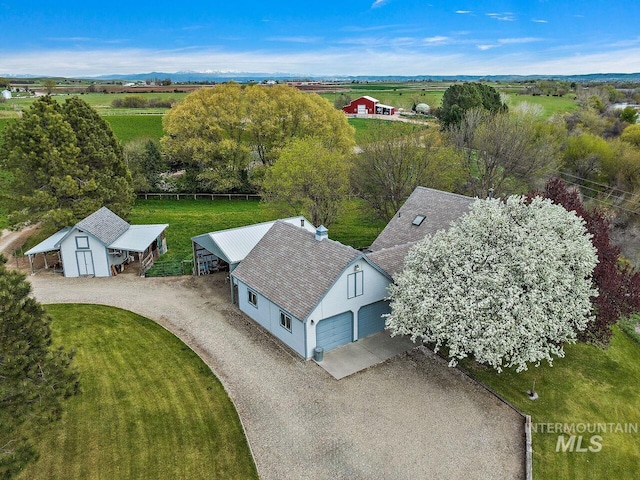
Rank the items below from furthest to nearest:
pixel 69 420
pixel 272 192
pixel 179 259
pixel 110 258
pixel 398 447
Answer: pixel 272 192
pixel 179 259
pixel 110 258
pixel 69 420
pixel 398 447

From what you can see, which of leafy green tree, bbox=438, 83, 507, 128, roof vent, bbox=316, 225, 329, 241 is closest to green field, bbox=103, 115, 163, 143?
leafy green tree, bbox=438, 83, 507, 128

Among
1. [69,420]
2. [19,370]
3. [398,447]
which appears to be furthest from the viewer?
[69,420]

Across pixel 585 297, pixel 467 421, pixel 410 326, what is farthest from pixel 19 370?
pixel 585 297

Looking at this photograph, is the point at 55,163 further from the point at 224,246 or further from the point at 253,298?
the point at 253,298

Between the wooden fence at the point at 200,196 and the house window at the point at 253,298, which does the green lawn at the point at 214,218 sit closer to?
the wooden fence at the point at 200,196

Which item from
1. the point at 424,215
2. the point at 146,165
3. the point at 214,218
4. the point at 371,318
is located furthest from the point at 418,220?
the point at 146,165

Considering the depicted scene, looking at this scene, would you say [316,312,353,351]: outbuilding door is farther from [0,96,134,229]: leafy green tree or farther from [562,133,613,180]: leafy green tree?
[562,133,613,180]: leafy green tree

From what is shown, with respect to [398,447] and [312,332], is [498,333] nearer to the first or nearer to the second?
[398,447]
